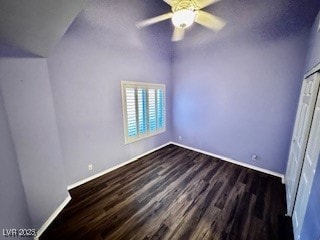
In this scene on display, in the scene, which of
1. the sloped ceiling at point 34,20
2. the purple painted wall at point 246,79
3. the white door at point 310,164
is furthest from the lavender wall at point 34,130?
the purple painted wall at point 246,79

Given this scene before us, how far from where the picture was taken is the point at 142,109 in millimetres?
3273

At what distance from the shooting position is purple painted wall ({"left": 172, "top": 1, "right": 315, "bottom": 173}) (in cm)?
229

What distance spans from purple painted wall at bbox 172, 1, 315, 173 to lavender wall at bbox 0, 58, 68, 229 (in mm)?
2932

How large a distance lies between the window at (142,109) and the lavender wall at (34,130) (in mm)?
1354

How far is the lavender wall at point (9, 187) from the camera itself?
1.10 meters

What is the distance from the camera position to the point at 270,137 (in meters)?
2.65

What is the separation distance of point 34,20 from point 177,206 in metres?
2.47

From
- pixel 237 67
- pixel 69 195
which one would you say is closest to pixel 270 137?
pixel 237 67

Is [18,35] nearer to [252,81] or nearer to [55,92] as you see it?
[55,92]

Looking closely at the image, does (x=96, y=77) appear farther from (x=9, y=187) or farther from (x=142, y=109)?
(x=9, y=187)

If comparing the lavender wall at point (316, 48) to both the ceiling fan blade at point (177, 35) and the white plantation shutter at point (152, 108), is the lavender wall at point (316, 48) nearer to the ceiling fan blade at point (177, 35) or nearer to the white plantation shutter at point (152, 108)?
the ceiling fan blade at point (177, 35)

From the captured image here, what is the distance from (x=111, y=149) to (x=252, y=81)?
9.97 feet

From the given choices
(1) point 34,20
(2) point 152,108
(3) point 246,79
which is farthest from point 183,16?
(2) point 152,108

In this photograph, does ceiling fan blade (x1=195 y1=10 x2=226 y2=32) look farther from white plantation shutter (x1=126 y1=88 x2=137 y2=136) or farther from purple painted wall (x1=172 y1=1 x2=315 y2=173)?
white plantation shutter (x1=126 y1=88 x2=137 y2=136)
